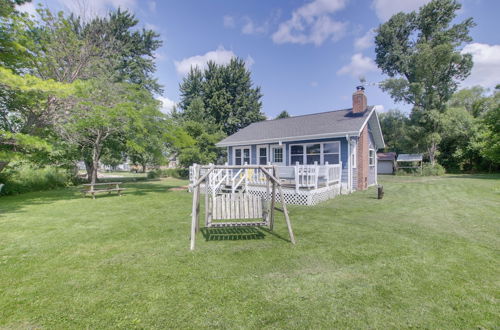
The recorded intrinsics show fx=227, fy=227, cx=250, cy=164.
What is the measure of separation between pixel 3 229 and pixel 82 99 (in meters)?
7.43

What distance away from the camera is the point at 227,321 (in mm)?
2639

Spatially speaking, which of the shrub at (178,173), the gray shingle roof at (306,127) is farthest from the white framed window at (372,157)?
the shrub at (178,173)

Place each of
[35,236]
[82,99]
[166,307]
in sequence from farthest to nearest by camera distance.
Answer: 1. [82,99]
2. [35,236]
3. [166,307]

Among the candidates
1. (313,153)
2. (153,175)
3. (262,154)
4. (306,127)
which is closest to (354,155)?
(313,153)

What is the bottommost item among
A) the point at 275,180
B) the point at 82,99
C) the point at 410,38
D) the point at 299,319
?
the point at 299,319

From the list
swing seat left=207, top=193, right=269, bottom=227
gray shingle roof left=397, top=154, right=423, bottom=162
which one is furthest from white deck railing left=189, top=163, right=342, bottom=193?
gray shingle roof left=397, top=154, right=423, bottom=162

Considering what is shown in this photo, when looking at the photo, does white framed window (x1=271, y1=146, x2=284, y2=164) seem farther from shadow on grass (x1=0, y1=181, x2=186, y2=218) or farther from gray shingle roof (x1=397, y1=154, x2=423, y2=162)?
gray shingle roof (x1=397, y1=154, x2=423, y2=162)

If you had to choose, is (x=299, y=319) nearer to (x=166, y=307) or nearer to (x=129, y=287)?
(x=166, y=307)

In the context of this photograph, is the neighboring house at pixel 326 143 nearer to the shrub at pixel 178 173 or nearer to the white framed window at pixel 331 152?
the white framed window at pixel 331 152

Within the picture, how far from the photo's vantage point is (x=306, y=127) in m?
16.0

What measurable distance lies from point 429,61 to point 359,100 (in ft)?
71.0

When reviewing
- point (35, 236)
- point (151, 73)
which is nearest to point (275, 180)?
point (35, 236)

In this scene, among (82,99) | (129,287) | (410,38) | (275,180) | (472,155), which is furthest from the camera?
(410,38)

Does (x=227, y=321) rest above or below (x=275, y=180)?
below
